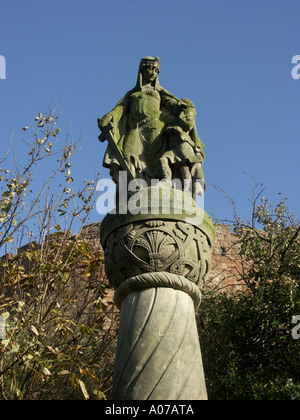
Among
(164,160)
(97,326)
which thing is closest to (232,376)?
(97,326)

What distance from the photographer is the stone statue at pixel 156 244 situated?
3.38m

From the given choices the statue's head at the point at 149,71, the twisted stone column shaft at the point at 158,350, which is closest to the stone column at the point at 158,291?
the twisted stone column shaft at the point at 158,350

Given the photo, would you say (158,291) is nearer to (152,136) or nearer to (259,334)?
(152,136)

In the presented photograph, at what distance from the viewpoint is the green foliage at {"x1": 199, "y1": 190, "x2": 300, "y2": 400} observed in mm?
8156
